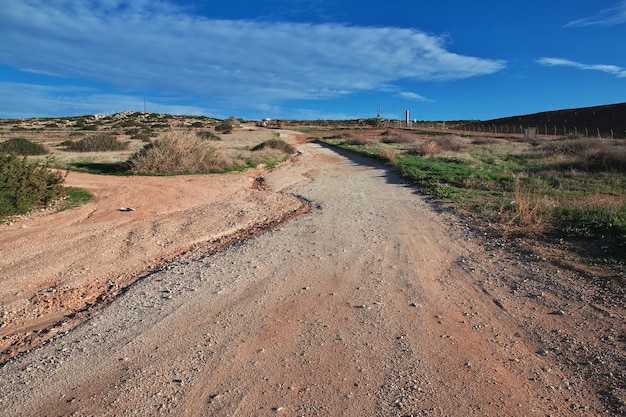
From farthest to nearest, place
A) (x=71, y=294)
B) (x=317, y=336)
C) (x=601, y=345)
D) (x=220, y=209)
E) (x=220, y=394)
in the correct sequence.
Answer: (x=220, y=209)
(x=71, y=294)
(x=317, y=336)
(x=601, y=345)
(x=220, y=394)

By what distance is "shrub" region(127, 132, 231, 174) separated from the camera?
17703mm

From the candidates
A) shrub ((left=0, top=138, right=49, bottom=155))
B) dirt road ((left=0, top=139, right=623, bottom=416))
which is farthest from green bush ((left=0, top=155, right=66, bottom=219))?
shrub ((left=0, top=138, right=49, bottom=155))

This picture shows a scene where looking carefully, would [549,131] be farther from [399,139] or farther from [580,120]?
[399,139]

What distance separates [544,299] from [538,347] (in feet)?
3.86

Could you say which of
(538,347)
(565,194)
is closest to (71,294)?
(538,347)

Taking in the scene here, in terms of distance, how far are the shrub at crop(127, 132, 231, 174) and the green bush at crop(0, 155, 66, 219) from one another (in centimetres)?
611

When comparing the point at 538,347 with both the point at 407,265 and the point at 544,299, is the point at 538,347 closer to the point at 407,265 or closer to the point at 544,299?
the point at 544,299

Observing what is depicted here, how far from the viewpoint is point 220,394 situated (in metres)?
3.26

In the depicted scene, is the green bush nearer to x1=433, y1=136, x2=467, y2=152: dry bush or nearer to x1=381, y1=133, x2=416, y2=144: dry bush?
x1=433, y1=136, x2=467, y2=152: dry bush

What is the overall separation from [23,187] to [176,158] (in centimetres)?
818

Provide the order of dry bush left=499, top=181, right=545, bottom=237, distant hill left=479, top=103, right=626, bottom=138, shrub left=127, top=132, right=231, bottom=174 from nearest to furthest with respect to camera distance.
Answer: dry bush left=499, top=181, right=545, bottom=237, shrub left=127, top=132, right=231, bottom=174, distant hill left=479, top=103, right=626, bottom=138

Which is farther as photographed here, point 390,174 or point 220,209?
point 390,174

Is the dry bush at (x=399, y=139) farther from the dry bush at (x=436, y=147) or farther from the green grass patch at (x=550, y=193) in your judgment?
the green grass patch at (x=550, y=193)

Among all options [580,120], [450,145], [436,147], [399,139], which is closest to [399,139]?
[399,139]
